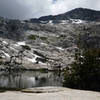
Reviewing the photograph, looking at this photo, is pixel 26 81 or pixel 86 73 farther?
pixel 26 81

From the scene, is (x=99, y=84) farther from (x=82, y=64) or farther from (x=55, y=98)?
(x=55, y=98)

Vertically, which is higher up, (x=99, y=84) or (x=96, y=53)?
(x=96, y=53)

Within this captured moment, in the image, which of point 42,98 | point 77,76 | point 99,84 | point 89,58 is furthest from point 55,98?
point 89,58

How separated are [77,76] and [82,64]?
11.9 ft

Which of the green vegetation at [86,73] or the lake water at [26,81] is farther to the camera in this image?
the lake water at [26,81]

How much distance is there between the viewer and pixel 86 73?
50875mm

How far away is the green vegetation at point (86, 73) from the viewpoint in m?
48.7

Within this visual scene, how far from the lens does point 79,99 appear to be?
22688mm

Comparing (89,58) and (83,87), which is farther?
(89,58)

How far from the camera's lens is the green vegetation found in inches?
1916

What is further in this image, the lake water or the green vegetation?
the lake water

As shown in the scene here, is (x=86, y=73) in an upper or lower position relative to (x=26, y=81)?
upper

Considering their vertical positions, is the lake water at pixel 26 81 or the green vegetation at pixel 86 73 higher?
the green vegetation at pixel 86 73

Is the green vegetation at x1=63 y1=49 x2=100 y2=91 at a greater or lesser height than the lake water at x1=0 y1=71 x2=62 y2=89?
greater
